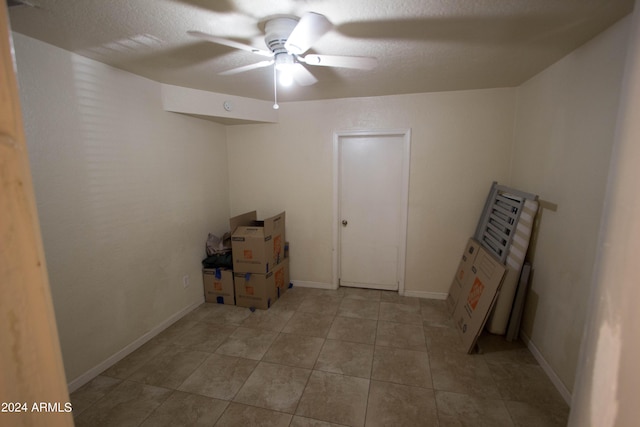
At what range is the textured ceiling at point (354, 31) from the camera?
1342 millimetres

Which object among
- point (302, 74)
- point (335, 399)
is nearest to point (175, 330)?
point (335, 399)

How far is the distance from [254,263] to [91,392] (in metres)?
1.54

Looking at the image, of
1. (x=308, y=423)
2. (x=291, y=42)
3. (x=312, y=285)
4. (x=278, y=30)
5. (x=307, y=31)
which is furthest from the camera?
(x=312, y=285)

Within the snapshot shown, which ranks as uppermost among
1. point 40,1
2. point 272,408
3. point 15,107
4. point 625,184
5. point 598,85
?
point 40,1

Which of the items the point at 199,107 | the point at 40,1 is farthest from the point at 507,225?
the point at 40,1

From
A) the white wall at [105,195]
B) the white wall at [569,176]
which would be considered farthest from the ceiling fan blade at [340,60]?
the white wall at [105,195]

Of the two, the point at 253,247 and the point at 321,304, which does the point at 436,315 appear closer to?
the point at 321,304

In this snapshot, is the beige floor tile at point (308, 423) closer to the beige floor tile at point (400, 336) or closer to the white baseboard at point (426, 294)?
the beige floor tile at point (400, 336)

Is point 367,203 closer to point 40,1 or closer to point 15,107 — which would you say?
point 40,1

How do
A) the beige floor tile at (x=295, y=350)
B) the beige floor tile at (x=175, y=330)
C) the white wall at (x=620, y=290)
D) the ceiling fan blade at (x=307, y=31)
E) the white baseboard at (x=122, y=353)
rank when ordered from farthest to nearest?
the beige floor tile at (x=175, y=330) → the beige floor tile at (x=295, y=350) → the white baseboard at (x=122, y=353) → the ceiling fan blade at (x=307, y=31) → the white wall at (x=620, y=290)

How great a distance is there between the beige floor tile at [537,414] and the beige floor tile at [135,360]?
2641mm

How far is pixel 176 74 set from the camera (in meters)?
2.27

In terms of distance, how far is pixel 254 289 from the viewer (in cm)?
298

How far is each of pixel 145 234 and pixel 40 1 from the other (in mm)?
1662
